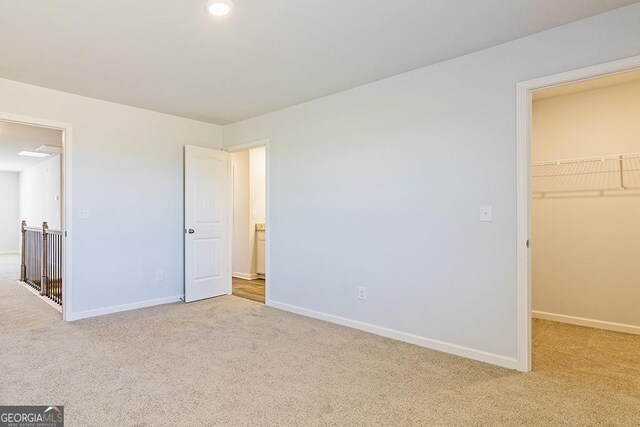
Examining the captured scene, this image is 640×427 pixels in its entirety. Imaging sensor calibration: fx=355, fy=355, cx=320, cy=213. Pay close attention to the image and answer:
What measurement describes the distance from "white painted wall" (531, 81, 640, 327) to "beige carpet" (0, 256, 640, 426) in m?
0.37

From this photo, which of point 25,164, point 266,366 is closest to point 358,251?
point 266,366

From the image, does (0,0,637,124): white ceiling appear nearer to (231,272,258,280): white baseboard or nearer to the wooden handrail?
the wooden handrail

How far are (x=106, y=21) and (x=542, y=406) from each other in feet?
11.8

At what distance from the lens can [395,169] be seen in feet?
10.7

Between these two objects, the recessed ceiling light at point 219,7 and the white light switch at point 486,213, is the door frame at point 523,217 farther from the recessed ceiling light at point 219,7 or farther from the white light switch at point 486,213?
the recessed ceiling light at point 219,7

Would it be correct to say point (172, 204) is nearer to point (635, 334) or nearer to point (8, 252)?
point (635, 334)

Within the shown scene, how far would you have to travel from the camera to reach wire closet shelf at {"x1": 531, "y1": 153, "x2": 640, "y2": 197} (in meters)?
3.48

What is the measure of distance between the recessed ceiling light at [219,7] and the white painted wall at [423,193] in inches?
64.7

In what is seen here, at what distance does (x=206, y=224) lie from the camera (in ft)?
A: 15.8

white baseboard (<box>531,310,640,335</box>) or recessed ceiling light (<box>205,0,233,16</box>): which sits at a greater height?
recessed ceiling light (<box>205,0,233,16</box>)

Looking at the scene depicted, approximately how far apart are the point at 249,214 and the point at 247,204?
0.18 meters

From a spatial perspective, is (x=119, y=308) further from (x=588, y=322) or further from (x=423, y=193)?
(x=588, y=322)

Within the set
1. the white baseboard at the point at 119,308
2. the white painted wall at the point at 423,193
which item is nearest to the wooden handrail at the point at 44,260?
the white baseboard at the point at 119,308

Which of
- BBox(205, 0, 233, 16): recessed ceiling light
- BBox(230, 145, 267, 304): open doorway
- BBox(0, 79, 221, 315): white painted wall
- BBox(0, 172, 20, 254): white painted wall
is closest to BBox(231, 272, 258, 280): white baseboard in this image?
BBox(230, 145, 267, 304): open doorway
